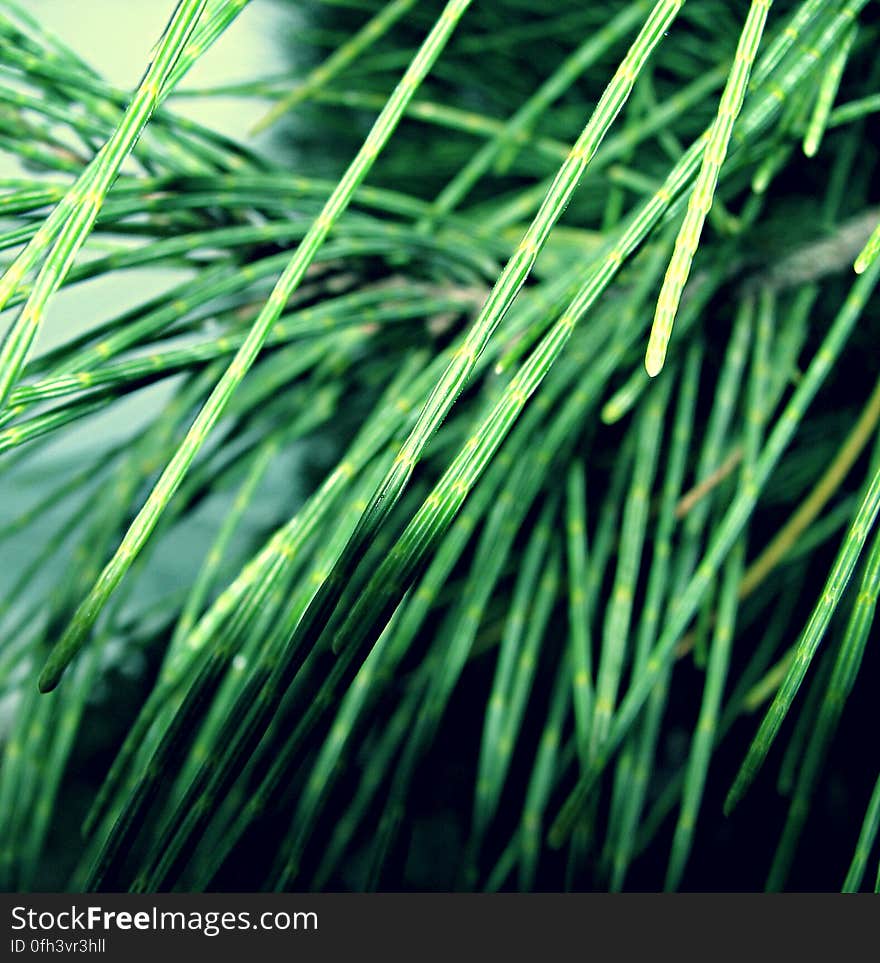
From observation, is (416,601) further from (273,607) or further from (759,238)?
(759,238)

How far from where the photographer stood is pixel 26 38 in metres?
0.23

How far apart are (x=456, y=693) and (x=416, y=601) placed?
0.56ft

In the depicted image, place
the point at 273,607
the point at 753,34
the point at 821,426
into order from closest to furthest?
the point at 753,34
the point at 273,607
the point at 821,426

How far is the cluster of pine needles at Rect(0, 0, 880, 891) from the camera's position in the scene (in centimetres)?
15

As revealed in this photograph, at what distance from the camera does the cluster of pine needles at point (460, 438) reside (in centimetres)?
15

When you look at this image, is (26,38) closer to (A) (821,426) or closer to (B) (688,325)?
(B) (688,325)

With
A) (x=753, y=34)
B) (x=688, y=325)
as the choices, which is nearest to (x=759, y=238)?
(x=688, y=325)

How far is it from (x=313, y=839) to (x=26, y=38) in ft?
0.67

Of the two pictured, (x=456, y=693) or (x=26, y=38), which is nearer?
(x=26, y=38)

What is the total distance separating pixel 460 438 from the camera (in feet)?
1.03

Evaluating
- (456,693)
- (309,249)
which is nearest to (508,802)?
(456,693)

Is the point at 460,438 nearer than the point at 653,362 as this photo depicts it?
No

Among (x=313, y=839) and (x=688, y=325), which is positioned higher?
(x=688, y=325)

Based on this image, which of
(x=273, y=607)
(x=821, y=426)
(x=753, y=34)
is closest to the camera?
(x=753, y=34)
